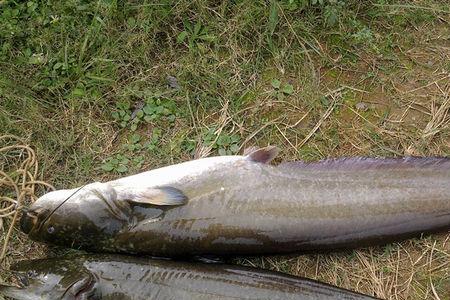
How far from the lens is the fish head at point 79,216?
174 inches

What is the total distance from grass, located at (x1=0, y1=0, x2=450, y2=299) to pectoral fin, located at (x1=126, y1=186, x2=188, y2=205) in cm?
57

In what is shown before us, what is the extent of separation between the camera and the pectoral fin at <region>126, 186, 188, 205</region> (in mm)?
4316

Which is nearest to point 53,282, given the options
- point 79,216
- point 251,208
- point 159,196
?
point 79,216

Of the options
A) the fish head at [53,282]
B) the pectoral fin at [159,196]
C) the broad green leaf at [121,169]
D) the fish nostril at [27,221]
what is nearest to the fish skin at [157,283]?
the fish head at [53,282]

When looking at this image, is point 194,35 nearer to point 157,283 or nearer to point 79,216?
point 79,216

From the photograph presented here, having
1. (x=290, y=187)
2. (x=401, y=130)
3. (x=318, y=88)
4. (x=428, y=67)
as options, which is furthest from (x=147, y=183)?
(x=428, y=67)

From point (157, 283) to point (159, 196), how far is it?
61 cm

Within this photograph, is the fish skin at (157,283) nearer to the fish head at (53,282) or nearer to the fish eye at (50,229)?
the fish head at (53,282)

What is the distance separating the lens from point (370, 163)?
14.8 ft

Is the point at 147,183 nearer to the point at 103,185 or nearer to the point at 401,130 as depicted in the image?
the point at 103,185

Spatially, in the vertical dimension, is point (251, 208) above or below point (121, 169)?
below

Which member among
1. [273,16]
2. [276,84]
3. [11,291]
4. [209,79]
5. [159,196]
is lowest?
[11,291]

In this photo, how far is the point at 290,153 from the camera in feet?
16.1

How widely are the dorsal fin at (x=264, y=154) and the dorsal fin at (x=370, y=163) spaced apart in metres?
0.11
